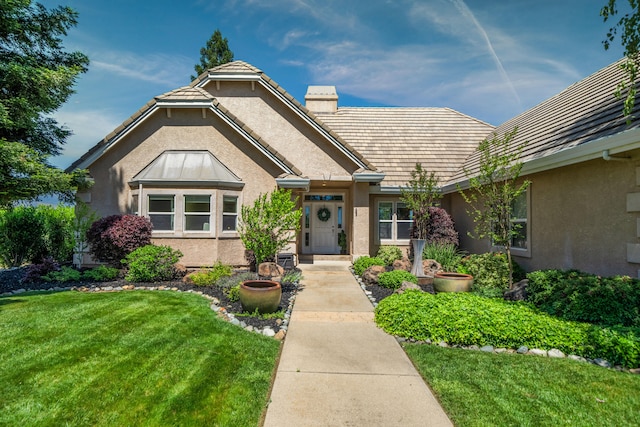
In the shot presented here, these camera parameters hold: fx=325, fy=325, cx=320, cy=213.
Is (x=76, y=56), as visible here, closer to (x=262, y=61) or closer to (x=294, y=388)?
(x=262, y=61)

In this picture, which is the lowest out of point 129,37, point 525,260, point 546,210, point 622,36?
point 525,260

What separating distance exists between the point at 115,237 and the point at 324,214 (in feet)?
28.6

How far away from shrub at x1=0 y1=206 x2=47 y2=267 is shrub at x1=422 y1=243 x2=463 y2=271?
1556 cm

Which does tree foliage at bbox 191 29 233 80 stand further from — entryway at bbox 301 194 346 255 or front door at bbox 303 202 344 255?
front door at bbox 303 202 344 255

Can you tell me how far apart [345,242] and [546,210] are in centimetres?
839

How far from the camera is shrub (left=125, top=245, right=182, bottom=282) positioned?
10.1 m

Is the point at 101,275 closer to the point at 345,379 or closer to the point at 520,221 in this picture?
the point at 345,379

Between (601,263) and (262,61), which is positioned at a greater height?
(262,61)

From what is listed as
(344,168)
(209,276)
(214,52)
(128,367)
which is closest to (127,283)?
(209,276)

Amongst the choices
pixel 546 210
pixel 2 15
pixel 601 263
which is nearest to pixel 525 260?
pixel 546 210

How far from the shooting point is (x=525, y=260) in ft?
33.5

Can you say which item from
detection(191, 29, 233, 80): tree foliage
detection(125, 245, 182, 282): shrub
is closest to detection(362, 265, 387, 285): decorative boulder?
detection(125, 245, 182, 282): shrub

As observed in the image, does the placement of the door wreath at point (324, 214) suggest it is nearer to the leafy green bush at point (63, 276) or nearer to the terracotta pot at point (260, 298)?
the terracotta pot at point (260, 298)

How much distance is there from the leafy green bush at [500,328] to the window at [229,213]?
7322mm
